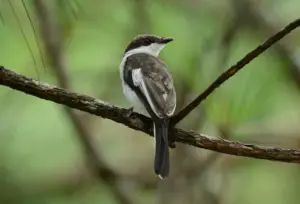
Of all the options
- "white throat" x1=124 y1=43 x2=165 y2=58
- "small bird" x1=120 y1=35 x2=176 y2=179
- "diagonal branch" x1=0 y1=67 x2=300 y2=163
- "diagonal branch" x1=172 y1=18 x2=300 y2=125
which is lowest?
"diagonal branch" x1=0 y1=67 x2=300 y2=163

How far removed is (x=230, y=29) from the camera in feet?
7.93

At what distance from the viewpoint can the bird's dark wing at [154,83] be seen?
5.17 feet

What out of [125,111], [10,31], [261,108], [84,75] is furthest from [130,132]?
[125,111]

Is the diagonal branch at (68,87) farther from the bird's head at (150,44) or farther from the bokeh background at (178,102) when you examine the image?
the bird's head at (150,44)

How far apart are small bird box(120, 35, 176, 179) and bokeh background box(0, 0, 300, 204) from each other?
0.28 metres

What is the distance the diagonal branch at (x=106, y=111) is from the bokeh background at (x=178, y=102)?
2.65 feet

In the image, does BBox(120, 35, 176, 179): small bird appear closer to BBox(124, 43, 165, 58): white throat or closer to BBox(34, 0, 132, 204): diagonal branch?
BBox(124, 43, 165, 58): white throat

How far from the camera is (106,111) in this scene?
1.35 m

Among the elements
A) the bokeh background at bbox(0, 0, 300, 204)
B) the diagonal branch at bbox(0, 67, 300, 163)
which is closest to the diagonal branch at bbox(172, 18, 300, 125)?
the diagonal branch at bbox(0, 67, 300, 163)

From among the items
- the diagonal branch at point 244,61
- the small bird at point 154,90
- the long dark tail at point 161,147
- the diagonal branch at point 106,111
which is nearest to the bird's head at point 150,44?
the small bird at point 154,90

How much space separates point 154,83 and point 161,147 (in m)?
0.27

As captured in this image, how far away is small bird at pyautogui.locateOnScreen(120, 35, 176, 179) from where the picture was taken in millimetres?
1473

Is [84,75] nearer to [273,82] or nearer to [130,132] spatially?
[130,132]

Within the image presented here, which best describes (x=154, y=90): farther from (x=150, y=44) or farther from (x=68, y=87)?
(x=68, y=87)
